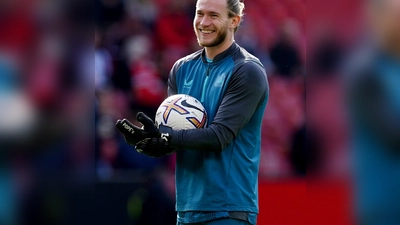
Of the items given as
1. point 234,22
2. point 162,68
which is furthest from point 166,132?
point 162,68

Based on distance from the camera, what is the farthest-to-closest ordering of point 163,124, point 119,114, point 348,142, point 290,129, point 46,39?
point 290,129 < point 119,114 < point 163,124 < point 348,142 < point 46,39

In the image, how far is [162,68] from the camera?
387 inches

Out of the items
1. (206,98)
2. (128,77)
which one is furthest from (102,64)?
(206,98)

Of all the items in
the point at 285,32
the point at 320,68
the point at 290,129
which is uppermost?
the point at 285,32

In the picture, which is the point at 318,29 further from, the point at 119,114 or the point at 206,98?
the point at 119,114

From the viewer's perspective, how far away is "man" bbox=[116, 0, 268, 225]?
4105mm

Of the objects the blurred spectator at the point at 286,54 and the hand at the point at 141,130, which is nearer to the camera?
the hand at the point at 141,130

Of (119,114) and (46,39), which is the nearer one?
(46,39)

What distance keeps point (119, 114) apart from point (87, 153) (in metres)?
6.73

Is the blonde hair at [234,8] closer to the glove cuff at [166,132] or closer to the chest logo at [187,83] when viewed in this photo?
the chest logo at [187,83]

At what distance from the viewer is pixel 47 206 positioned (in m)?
2.19

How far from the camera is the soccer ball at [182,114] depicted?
4250mm

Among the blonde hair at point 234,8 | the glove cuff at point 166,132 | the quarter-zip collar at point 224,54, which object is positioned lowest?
the glove cuff at point 166,132

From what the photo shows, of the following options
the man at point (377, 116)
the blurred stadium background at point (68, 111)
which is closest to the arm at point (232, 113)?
the blurred stadium background at point (68, 111)
